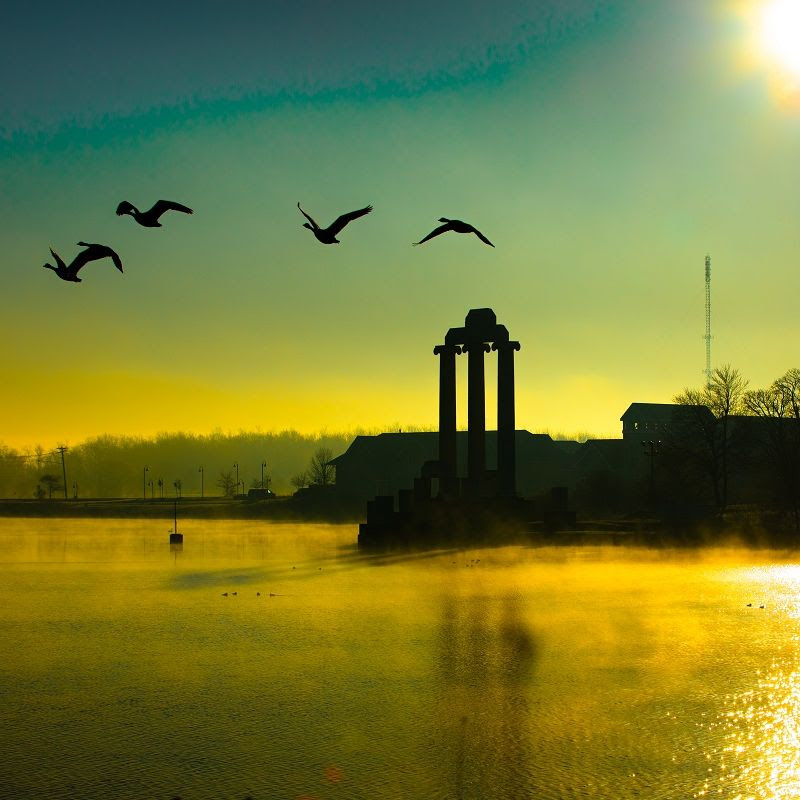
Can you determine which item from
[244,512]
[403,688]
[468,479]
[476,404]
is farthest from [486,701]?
[244,512]

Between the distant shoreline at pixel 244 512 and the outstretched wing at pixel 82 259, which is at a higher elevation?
the outstretched wing at pixel 82 259

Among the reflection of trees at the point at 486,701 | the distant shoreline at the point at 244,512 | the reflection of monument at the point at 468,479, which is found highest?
the reflection of monument at the point at 468,479

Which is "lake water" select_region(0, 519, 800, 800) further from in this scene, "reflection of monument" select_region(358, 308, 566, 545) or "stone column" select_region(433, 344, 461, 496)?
"stone column" select_region(433, 344, 461, 496)

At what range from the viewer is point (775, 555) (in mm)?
41188

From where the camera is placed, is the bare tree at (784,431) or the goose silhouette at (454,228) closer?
the goose silhouette at (454,228)

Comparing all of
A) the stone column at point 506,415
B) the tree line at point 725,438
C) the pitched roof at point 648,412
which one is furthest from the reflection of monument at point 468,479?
the pitched roof at point 648,412

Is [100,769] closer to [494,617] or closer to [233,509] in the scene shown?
[494,617]

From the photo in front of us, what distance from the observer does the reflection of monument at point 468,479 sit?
5259 cm

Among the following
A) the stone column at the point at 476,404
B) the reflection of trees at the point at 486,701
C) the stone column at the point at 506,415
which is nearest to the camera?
the reflection of trees at the point at 486,701

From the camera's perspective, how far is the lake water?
11570mm

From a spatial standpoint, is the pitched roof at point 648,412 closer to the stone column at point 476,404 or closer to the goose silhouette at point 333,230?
the stone column at point 476,404

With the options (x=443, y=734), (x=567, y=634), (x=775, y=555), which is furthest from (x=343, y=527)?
(x=443, y=734)

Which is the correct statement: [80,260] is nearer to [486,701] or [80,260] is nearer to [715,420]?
[486,701]

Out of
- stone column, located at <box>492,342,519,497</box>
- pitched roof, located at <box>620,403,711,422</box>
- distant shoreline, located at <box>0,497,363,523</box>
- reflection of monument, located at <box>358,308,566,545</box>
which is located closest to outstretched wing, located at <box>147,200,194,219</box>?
reflection of monument, located at <box>358,308,566,545</box>
